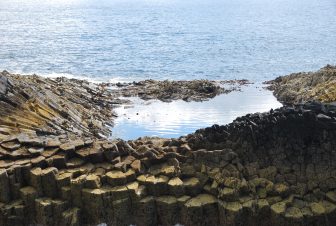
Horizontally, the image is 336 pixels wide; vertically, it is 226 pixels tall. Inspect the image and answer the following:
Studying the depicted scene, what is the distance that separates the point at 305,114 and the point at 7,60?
51.9 metres

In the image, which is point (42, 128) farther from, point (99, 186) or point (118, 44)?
point (118, 44)

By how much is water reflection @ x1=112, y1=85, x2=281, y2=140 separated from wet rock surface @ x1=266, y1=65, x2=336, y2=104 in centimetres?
101

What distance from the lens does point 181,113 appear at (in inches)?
1427

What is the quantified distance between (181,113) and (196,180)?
17.9 meters

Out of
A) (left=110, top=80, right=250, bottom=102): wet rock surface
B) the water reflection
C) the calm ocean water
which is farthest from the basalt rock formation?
the calm ocean water

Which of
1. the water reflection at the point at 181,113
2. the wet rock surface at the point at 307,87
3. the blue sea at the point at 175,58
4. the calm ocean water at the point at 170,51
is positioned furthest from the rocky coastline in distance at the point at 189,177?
the calm ocean water at the point at 170,51

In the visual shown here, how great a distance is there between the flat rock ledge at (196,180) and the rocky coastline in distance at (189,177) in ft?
0.11

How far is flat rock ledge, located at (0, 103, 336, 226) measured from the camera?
58.1ft

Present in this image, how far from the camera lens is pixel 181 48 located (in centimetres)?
7794

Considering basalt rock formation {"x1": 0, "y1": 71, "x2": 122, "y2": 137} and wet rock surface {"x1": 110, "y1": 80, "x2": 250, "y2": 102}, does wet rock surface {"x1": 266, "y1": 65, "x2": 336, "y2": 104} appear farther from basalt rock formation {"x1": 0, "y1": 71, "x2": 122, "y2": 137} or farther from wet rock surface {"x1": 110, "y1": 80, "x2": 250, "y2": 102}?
basalt rock formation {"x1": 0, "y1": 71, "x2": 122, "y2": 137}

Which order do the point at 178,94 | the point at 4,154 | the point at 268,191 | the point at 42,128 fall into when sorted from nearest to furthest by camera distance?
the point at 268,191
the point at 4,154
the point at 42,128
the point at 178,94

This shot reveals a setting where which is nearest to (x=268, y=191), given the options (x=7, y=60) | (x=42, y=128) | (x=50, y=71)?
(x=42, y=128)

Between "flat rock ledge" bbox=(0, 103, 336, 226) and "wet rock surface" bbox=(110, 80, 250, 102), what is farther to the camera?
"wet rock surface" bbox=(110, 80, 250, 102)

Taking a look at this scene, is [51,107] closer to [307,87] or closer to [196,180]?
[196,180]
